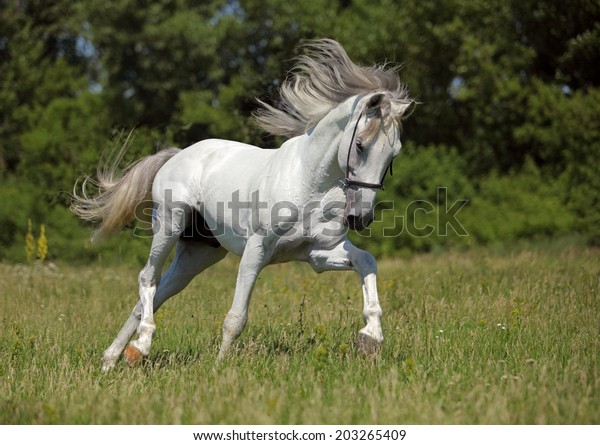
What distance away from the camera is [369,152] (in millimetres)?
5129

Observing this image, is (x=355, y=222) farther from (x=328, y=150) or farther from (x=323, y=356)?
(x=323, y=356)

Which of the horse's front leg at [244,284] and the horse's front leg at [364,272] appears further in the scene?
the horse's front leg at [244,284]

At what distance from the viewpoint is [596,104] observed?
19.7 m

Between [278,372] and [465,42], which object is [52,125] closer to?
[465,42]

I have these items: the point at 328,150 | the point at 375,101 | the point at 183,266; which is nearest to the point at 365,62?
the point at 183,266

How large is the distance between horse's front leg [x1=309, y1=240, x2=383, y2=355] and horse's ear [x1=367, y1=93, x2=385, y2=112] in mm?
969

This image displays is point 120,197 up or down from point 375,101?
down

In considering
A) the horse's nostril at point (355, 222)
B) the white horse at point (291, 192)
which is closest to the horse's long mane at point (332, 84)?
the white horse at point (291, 192)

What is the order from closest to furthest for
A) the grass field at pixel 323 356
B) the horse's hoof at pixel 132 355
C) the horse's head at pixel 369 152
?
the grass field at pixel 323 356 → the horse's head at pixel 369 152 → the horse's hoof at pixel 132 355

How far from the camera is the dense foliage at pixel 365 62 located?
60.1 ft

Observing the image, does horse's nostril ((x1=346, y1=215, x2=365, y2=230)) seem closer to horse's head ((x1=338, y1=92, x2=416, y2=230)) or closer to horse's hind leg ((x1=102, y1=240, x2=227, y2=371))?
horse's head ((x1=338, y1=92, x2=416, y2=230))

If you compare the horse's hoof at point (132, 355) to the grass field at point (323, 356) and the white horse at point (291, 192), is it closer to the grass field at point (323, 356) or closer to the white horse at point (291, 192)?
the white horse at point (291, 192)

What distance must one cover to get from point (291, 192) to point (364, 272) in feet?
2.47

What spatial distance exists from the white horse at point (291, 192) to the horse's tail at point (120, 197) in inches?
10.0
